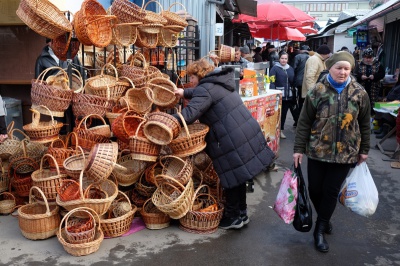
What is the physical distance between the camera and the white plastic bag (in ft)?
11.9

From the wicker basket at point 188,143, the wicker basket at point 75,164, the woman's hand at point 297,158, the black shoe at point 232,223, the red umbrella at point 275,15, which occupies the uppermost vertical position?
the red umbrella at point 275,15

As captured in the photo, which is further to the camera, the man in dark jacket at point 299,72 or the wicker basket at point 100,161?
the man in dark jacket at point 299,72

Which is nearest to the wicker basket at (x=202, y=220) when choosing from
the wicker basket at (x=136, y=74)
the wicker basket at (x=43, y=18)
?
the wicker basket at (x=136, y=74)

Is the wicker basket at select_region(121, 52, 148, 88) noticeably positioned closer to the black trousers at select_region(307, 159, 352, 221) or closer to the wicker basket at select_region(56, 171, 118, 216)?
the wicker basket at select_region(56, 171, 118, 216)

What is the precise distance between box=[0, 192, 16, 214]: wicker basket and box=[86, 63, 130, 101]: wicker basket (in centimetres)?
146

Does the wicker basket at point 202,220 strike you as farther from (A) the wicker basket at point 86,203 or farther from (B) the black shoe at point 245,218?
(A) the wicker basket at point 86,203

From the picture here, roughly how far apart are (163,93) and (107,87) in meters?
0.61

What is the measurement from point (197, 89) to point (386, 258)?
7.47 ft

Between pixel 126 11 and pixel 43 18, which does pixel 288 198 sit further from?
pixel 43 18

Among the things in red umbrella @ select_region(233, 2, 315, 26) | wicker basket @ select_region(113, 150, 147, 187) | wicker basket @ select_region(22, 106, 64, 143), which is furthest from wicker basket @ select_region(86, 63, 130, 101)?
red umbrella @ select_region(233, 2, 315, 26)

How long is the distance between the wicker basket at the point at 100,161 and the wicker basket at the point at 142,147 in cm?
24

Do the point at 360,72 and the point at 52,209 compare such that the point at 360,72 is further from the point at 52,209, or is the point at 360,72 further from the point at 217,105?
the point at 52,209

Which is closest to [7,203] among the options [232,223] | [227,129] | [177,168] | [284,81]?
[177,168]

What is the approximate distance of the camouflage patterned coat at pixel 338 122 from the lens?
11.4ft
